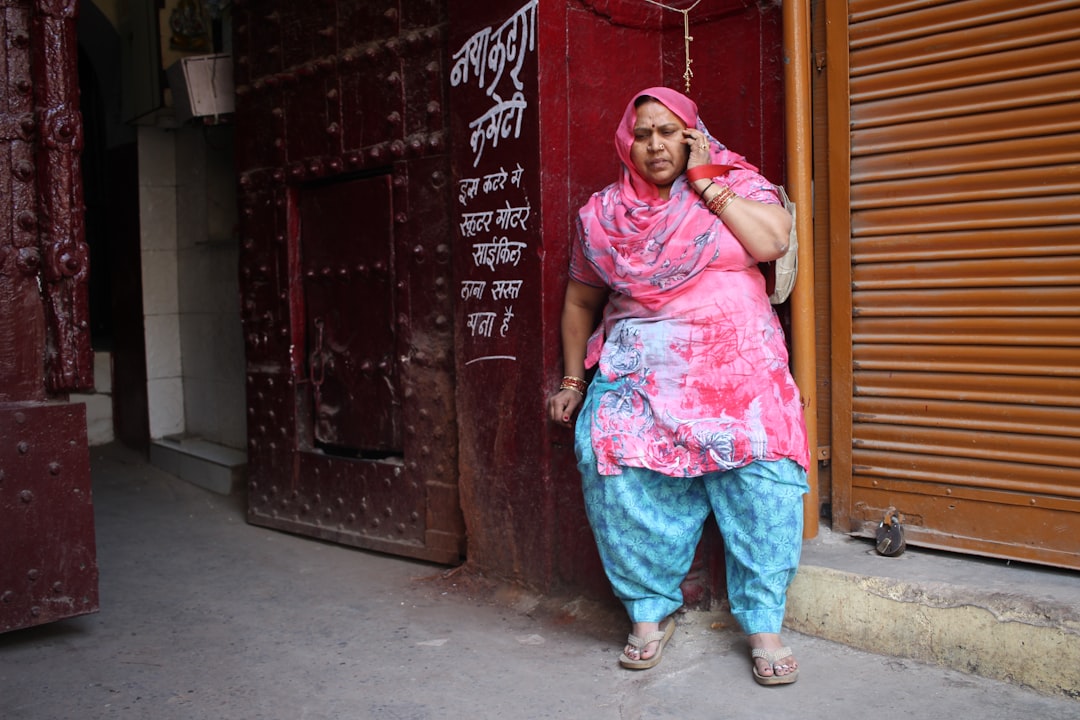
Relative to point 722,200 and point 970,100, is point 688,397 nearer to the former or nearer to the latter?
point 722,200

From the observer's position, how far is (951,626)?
298 cm

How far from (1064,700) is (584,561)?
1.59m

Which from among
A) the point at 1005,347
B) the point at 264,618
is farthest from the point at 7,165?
the point at 1005,347

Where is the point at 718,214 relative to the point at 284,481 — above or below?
above

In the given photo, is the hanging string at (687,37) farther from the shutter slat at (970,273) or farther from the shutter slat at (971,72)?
the shutter slat at (970,273)

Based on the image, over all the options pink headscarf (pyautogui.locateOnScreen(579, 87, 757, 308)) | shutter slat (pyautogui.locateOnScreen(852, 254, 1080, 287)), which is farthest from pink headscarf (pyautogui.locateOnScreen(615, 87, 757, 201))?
shutter slat (pyautogui.locateOnScreen(852, 254, 1080, 287))

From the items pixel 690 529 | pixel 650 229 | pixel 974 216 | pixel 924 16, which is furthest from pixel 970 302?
pixel 690 529

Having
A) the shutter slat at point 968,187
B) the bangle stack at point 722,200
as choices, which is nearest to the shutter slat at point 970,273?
the shutter slat at point 968,187

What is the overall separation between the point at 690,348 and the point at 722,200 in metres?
0.47

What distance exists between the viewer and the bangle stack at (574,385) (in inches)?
138

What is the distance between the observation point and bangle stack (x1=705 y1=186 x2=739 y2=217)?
306cm

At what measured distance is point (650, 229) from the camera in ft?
10.4

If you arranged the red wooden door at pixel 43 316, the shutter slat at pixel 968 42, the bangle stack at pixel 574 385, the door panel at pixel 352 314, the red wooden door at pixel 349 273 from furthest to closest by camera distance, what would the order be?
the door panel at pixel 352 314 < the red wooden door at pixel 349 273 < the bangle stack at pixel 574 385 < the red wooden door at pixel 43 316 < the shutter slat at pixel 968 42

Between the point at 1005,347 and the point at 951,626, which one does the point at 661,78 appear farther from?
the point at 951,626
